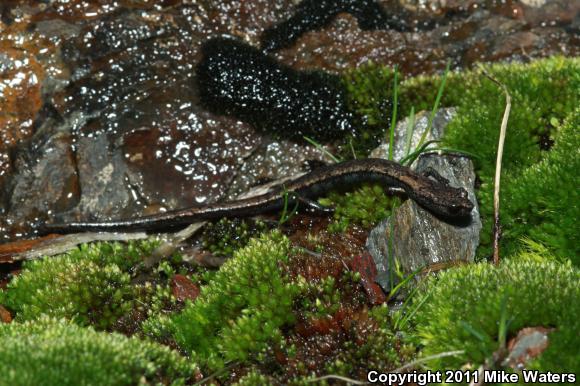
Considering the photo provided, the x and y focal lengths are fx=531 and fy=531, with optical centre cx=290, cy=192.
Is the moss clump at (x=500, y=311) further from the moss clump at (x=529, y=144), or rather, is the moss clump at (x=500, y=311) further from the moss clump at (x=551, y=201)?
the moss clump at (x=529, y=144)

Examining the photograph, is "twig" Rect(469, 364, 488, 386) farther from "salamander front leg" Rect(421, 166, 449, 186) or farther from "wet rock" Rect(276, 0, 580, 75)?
Result: "wet rock" Rect(276, 0, 580, 75)

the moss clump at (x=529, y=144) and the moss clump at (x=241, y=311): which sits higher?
the moss clump at (x=529, y=144)

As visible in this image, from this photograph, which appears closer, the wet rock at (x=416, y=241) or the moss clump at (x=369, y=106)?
the wet rock at (x=416, y=241)

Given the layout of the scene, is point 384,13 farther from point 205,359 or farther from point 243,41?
point 205,359

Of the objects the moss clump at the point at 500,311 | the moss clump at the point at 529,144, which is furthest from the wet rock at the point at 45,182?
the moss clump at the point at 500,311

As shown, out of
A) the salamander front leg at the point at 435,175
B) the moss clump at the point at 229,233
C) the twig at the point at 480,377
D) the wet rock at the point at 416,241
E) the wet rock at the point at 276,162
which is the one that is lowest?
the moss clump at the point at 229,233

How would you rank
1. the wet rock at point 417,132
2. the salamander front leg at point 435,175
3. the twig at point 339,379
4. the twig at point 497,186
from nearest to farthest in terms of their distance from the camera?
the twig at point 339,379, the twig at point 497,186, the salamander front leg at point 435,175, the wet rock at point 417,132
